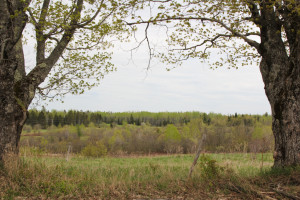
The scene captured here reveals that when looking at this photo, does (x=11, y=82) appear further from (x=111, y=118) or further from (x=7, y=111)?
(x=111, y=118)

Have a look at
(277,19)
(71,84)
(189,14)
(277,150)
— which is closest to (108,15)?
(189,14)

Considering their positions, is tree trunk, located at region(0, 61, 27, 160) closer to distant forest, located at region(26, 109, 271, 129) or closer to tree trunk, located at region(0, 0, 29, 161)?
tree trunk, located at region(0, 0, 29, 161)

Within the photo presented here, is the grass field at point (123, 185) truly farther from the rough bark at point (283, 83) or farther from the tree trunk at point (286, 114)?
the rough bark at point (283, 83)

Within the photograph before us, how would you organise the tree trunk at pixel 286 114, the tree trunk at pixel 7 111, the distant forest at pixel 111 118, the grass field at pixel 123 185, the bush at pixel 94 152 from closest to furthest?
the grass field at pixel 123 185
the tree trunk at pixel 286 114
the tree trunk at pixel 7 111
the bush at pixel 94 152
the distant forest at pixel 111 118

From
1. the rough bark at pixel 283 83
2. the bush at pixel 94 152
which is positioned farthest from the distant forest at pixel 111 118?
the rough bark at pixel 283 83

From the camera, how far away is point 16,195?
7.17 metres

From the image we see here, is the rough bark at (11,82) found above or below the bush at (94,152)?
above

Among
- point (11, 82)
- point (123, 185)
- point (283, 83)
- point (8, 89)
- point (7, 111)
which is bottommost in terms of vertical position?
point (123, 185)

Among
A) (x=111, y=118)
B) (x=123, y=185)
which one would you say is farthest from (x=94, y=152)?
(x=111, y=118)

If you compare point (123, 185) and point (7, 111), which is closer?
point (123, 185)

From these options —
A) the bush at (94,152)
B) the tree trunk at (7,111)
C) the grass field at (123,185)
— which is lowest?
the bush at (94,152)

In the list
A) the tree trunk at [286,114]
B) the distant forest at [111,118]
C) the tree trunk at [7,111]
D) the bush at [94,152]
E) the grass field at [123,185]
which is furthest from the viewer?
the distant forest at [111,118]

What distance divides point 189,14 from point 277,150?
5746mm

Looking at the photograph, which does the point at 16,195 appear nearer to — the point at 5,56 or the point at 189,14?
the point at 5,56
